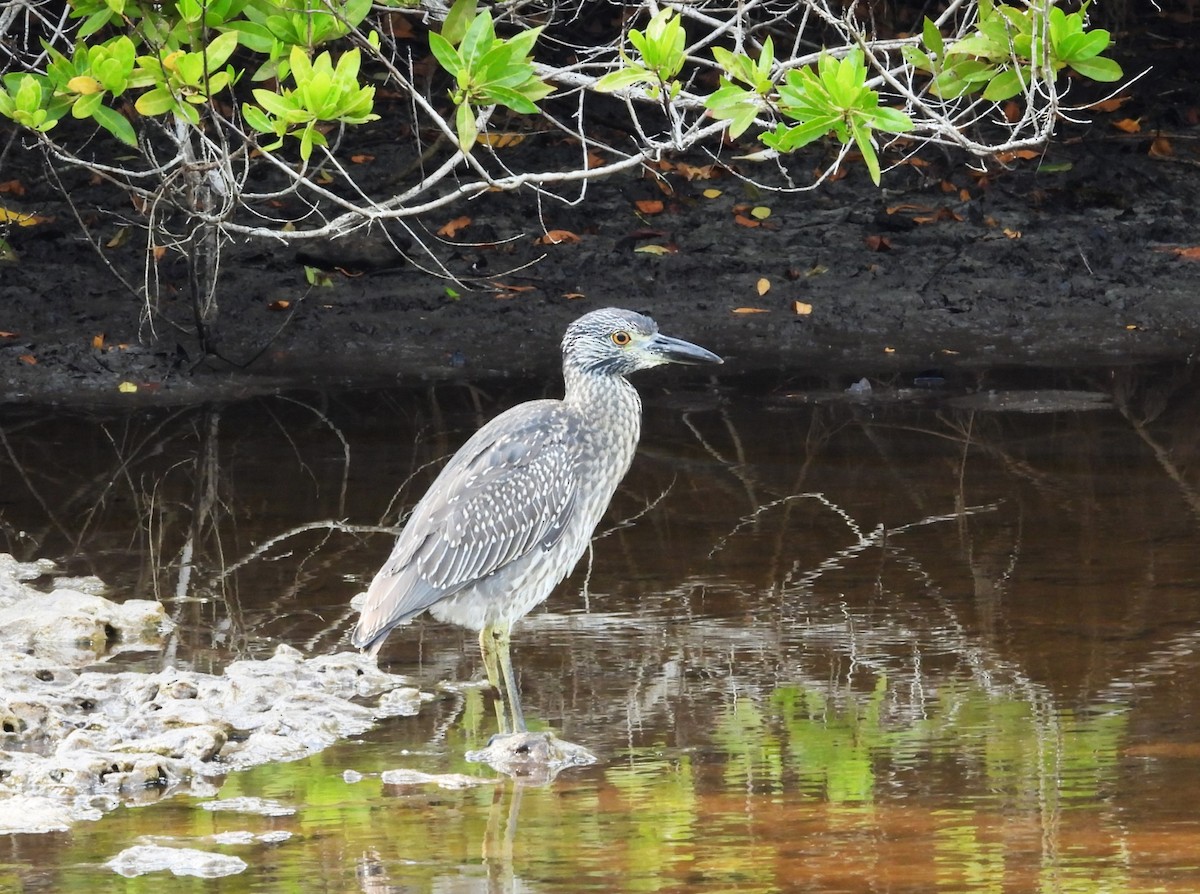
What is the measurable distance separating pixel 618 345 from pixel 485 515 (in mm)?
703

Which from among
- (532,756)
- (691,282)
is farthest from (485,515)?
(691,282)

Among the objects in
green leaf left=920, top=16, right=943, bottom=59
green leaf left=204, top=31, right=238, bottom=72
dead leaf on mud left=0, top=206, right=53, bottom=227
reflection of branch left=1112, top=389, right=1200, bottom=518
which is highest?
dead leaf on mud left=0, top=206, right=53, bottom=227

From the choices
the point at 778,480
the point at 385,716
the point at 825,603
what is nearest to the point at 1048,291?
the point at 778,480

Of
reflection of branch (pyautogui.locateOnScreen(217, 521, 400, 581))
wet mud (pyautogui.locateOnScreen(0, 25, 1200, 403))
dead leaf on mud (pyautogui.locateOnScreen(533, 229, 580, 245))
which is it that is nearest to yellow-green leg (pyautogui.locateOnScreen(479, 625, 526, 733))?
reflection of branch (pyautogui.locateOnScreen(217, 521, 400, 581))

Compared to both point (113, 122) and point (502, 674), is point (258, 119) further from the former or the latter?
point (502, 674)

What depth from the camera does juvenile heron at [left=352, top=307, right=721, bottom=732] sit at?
17.3ft

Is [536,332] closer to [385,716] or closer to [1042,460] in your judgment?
[1042,460]

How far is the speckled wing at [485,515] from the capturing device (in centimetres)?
523

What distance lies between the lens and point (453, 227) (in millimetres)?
11109

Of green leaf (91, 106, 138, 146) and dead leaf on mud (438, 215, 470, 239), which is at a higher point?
dead leaf on mud (438, 215, 470, 239)

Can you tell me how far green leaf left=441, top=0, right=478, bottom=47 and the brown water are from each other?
189cm

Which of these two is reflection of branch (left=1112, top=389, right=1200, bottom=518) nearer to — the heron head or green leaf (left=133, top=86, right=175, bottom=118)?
the heron head

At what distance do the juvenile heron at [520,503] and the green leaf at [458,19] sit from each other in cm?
106

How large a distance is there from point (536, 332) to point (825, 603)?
449cm
